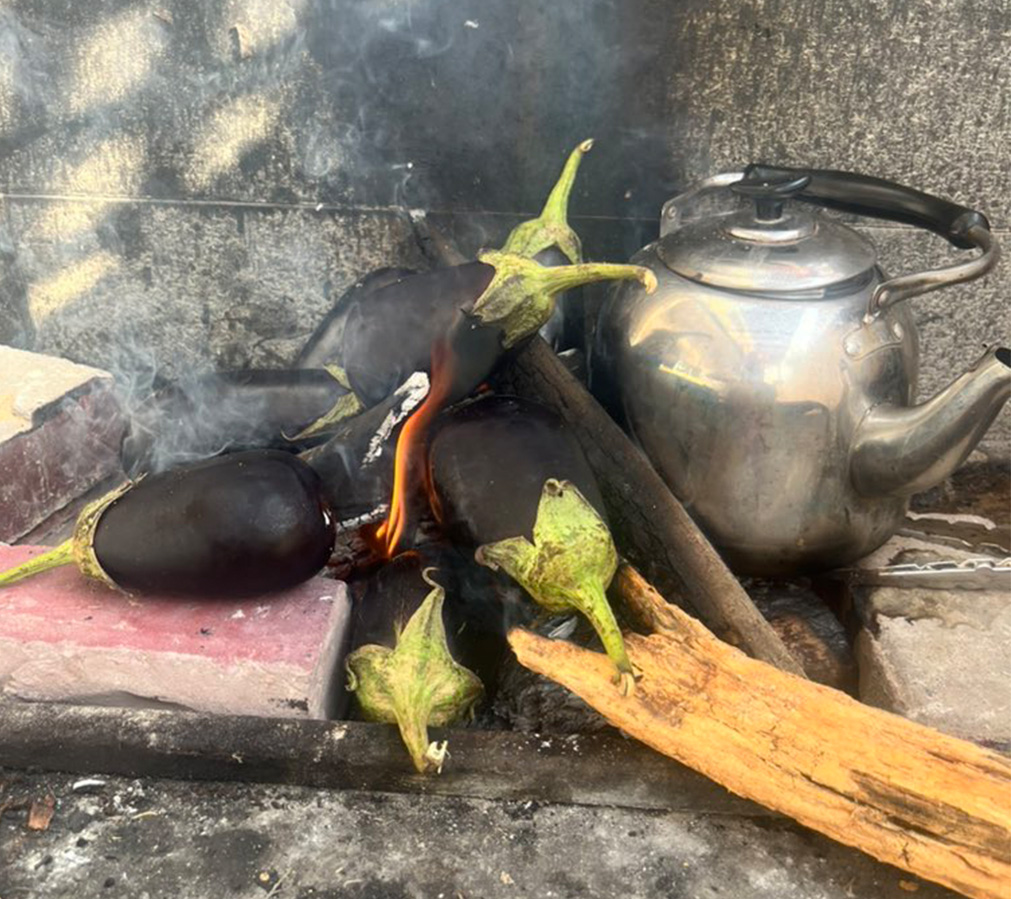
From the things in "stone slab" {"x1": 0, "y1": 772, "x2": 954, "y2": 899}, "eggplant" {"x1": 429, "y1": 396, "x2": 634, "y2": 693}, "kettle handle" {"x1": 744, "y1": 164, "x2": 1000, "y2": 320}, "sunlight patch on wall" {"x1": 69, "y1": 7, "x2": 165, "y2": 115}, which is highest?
"sunlight patch on wall" {"x1": 69, "y1": 7, "x2": 165, "y2": 115}

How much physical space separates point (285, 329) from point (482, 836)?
196cm

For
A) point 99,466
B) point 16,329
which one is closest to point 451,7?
point 99,466

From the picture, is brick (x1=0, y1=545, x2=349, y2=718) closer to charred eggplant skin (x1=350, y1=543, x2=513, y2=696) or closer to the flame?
charred eggplant skin (x1=350, y1=543, x2=513, y2=696)

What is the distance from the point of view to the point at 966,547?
256 centimetres

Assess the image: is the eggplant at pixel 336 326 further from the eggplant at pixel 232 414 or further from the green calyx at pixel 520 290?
the green calyx at pixel 520 290

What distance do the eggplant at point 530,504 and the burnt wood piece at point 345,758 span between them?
0.53ft

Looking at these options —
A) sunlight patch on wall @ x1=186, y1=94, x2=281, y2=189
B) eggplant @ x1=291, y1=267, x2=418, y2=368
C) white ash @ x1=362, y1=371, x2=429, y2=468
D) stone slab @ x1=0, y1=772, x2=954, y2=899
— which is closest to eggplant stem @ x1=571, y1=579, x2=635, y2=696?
stone slab @ x1=0, y1=772, x2=954, y2=899

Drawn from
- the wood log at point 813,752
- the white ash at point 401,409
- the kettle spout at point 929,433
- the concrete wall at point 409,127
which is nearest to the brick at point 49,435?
the concrete wall at point 409,127

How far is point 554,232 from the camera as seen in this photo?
2.51m

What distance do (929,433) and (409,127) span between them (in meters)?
1.60

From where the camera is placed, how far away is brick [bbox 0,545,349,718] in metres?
1.77

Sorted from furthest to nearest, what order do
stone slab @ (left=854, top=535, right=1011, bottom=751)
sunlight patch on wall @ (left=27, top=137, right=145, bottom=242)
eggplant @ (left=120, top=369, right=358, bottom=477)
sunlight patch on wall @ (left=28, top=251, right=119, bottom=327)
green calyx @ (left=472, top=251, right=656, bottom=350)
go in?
sunlight patch on wall @ (left=28, top=251, right=119, bottom=327) → sunlight patch on wall @ (left=27, top=137, right=145, bottom=242) → eggplant @ (left=120, top=369, right=358, bottom=477) → green calyx @ (left=472, top=251, right=656, bottom=350) → stone slab @ (left=854, top=535, right=1011, bottom=751)

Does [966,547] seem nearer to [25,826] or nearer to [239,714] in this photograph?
[239,714]

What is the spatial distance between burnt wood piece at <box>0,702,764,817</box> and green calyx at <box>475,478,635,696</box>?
23 cm
